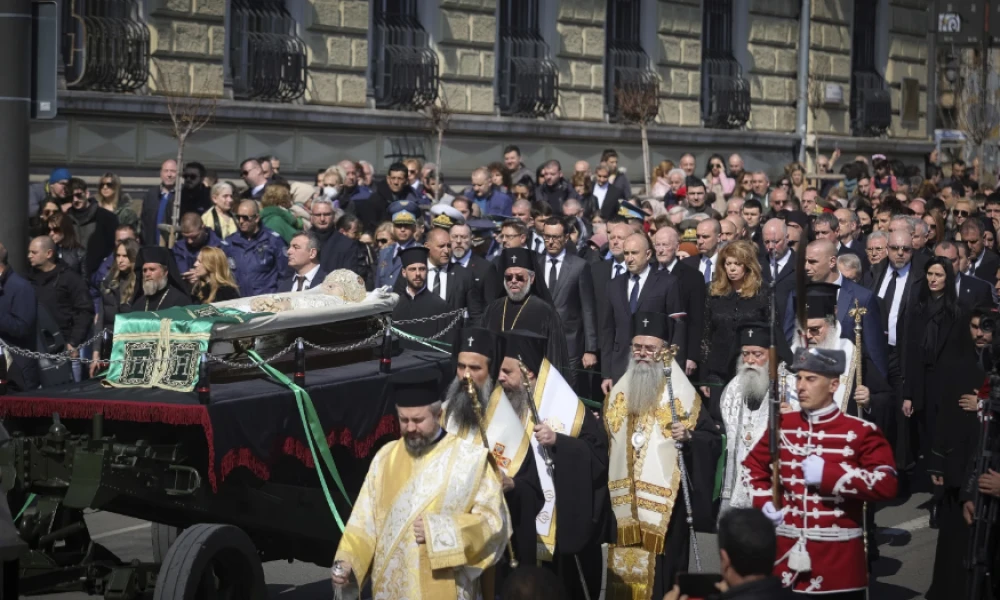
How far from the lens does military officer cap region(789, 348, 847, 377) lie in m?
7.18

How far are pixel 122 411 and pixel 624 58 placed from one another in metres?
18.4

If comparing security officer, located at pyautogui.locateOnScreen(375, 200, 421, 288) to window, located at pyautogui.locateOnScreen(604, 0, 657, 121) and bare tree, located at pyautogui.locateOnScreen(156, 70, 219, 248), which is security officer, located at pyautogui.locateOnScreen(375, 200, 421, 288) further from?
window, located at pyautogui.locateOnScreen(604, 0, 657, 121)

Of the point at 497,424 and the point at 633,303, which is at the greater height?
the point at 633,303

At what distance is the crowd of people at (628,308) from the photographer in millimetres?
7977

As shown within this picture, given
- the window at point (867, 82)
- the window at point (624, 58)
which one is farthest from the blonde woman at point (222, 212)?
the window at point (867, 82)

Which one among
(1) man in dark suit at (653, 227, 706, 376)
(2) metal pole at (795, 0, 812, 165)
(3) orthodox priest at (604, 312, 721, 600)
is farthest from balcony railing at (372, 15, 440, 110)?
(3) orthodox priest at (604, 312, 721, 600)

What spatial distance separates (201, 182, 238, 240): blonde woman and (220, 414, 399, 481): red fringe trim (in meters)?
5.86

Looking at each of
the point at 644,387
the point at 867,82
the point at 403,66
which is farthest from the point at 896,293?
the point at 867,82

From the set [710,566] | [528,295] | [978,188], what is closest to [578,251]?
[528,295]

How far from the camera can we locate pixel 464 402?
7.93 meters

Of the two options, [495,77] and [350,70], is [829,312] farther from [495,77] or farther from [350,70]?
[495,77]

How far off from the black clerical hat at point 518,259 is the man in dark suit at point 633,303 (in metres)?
0.96

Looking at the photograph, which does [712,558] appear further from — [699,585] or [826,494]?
[699,585]

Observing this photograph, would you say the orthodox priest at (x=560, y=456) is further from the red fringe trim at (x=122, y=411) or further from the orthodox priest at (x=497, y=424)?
the red fringe trim at (x=122, y=411)
